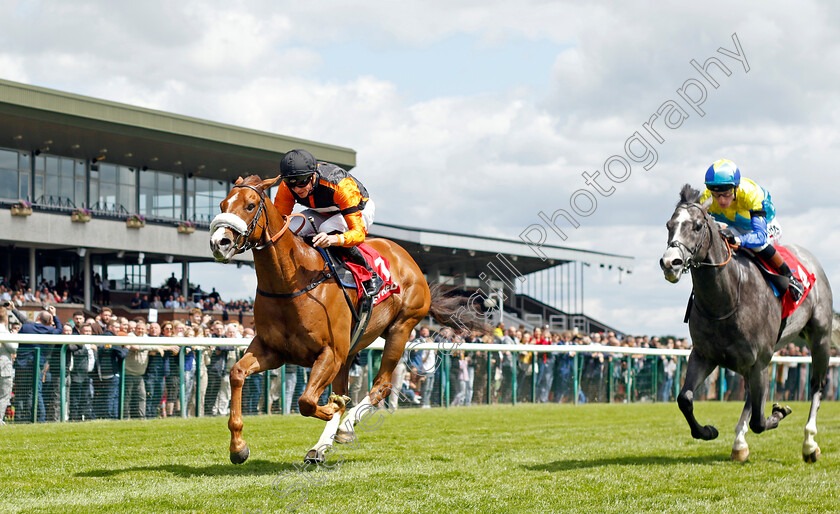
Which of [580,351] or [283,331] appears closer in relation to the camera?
[283,331]

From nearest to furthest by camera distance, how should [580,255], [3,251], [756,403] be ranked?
1. [756,403]
2. [3,251]
3. [580,255]

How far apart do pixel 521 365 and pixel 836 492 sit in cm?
920

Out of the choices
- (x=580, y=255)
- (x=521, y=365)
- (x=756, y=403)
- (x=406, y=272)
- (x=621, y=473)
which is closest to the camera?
(x=621, y=473)

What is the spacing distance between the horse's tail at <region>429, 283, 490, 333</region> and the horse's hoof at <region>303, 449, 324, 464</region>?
83.0 inches

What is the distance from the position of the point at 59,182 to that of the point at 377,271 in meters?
20.6

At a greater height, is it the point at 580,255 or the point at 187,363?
the point at 580,255

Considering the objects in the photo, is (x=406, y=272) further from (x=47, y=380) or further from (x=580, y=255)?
(x=580, y=255)

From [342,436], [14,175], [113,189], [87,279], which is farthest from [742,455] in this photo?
[113,189]

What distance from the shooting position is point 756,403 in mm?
6355

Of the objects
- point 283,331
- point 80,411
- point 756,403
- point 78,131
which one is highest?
point 78,131

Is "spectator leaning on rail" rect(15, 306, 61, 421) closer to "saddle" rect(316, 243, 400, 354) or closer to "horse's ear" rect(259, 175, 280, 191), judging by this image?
"saddle" rect(316, 243, 400, 354)

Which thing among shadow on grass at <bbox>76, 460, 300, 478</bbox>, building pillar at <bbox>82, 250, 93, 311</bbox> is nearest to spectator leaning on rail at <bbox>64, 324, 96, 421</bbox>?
shadow on grass at <bbox>76, 460, 300, 478</bbox>

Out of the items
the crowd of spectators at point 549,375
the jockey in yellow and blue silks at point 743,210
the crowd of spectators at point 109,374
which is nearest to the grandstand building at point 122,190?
the crowd of spectators at point 549,375

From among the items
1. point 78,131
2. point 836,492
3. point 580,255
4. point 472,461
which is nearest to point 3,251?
point 78,131
